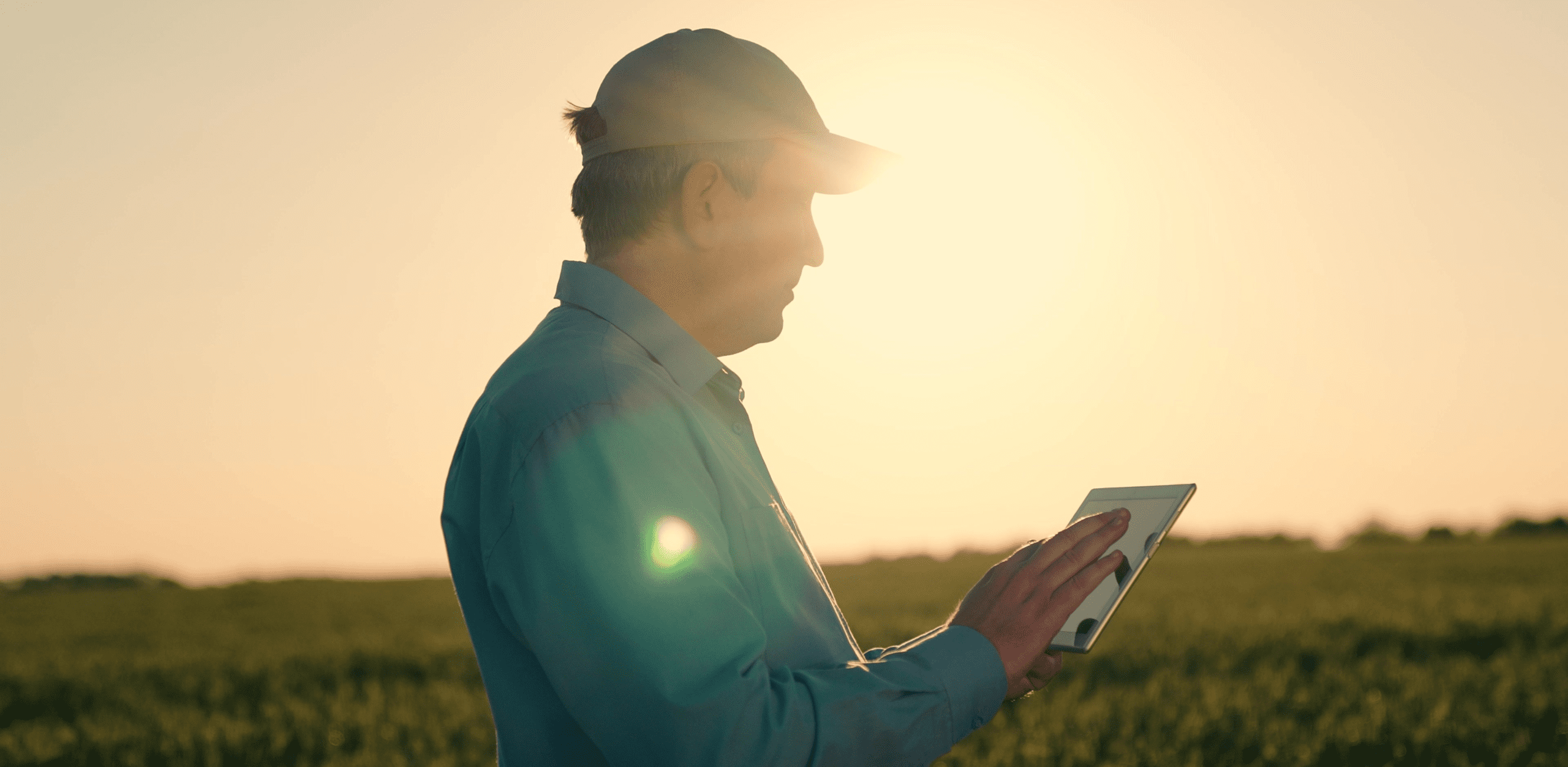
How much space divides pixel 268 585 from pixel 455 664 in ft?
68.9

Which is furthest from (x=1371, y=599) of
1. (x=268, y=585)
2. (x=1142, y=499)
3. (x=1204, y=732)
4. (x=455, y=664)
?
(x=268, y=585)

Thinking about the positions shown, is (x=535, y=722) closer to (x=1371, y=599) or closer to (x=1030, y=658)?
(x=1030, y=658)

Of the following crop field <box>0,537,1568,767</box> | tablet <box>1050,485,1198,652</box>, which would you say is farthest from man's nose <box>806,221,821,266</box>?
crop field <box>0,537,1568,767</box>

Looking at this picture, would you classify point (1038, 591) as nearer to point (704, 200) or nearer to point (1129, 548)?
point (1129, 548)

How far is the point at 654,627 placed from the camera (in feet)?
4.63

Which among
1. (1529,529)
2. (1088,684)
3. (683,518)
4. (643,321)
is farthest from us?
(1529,529)

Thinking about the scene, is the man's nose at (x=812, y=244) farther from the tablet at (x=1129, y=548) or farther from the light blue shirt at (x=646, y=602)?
the tablet at (x=1129, y=548)

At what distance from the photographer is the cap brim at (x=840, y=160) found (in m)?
2.04

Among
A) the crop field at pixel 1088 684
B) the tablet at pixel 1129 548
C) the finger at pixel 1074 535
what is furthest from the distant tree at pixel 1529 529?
the finger at pixel 1074 535

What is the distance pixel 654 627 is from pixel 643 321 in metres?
0.67

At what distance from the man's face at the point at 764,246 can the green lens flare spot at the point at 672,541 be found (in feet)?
2.02

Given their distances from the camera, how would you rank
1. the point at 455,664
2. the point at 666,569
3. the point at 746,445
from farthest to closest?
the point at 455,664 < the point at 746,445 < the point at 666,569

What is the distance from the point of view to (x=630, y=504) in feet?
4.84

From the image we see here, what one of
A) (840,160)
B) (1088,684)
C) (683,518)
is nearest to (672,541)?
(683,518)
